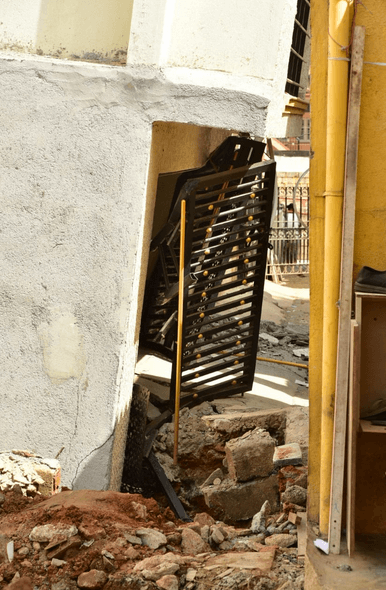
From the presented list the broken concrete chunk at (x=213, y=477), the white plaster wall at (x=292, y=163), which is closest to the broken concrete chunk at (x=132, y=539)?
the broken concrete chunk at (x=213, y=477)

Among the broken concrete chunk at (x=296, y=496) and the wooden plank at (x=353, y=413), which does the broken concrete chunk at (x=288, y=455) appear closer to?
the broken concrete chunk at (x=296, y=496)

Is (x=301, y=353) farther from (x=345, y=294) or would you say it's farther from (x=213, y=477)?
(x=345, y=294)

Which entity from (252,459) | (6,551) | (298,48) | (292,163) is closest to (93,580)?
(6,551)

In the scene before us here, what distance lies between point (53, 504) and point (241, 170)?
3368 millimetres

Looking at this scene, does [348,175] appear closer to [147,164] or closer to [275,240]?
[147,164]

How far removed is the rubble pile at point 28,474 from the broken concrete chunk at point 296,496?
1570 millimetres

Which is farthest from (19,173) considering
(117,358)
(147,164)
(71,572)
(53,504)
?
(71,572)

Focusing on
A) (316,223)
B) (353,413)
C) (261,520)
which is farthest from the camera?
(261,520)

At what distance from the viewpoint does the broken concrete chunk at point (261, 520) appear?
15.7ft

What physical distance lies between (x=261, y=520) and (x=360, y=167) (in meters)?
2.56

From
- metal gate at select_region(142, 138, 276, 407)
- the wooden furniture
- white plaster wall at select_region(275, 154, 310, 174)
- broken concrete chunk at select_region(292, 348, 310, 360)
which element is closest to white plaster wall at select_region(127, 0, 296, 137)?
metal gate at select_region(142, 138, 276, 407)

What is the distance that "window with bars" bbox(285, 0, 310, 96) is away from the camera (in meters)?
8.70

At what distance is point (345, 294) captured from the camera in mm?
3709

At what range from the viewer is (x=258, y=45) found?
482 cm
